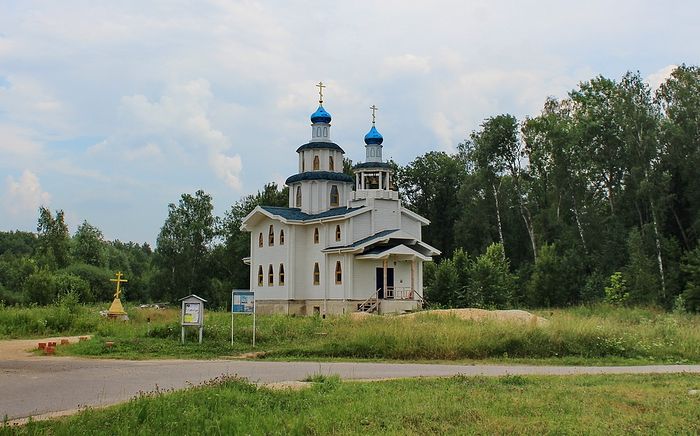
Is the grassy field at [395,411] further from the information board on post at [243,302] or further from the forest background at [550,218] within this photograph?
the forest background at [550,218]

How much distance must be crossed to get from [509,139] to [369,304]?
22.6m

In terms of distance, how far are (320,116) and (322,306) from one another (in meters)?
12.7

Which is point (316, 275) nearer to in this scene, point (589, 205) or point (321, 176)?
point (321, 176)

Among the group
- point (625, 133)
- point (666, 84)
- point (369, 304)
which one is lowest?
point (369, 304)

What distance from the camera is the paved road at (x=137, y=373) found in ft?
40.6

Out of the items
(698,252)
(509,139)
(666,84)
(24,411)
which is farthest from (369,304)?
(24,411)

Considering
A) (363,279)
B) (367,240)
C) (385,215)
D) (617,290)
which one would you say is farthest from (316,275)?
(617,290)

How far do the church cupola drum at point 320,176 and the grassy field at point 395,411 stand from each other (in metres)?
33.7

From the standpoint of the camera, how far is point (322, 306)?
1698 inches

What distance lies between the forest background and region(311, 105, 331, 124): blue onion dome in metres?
12.1

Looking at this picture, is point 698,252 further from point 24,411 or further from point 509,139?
point 24,411

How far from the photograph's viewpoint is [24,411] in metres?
11.3

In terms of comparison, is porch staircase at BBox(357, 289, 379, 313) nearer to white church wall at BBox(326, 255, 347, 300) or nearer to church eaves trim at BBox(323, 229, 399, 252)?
white church wall at BBox(326, 255, 347, 300)

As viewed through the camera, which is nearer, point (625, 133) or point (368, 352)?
point (368, 352)
